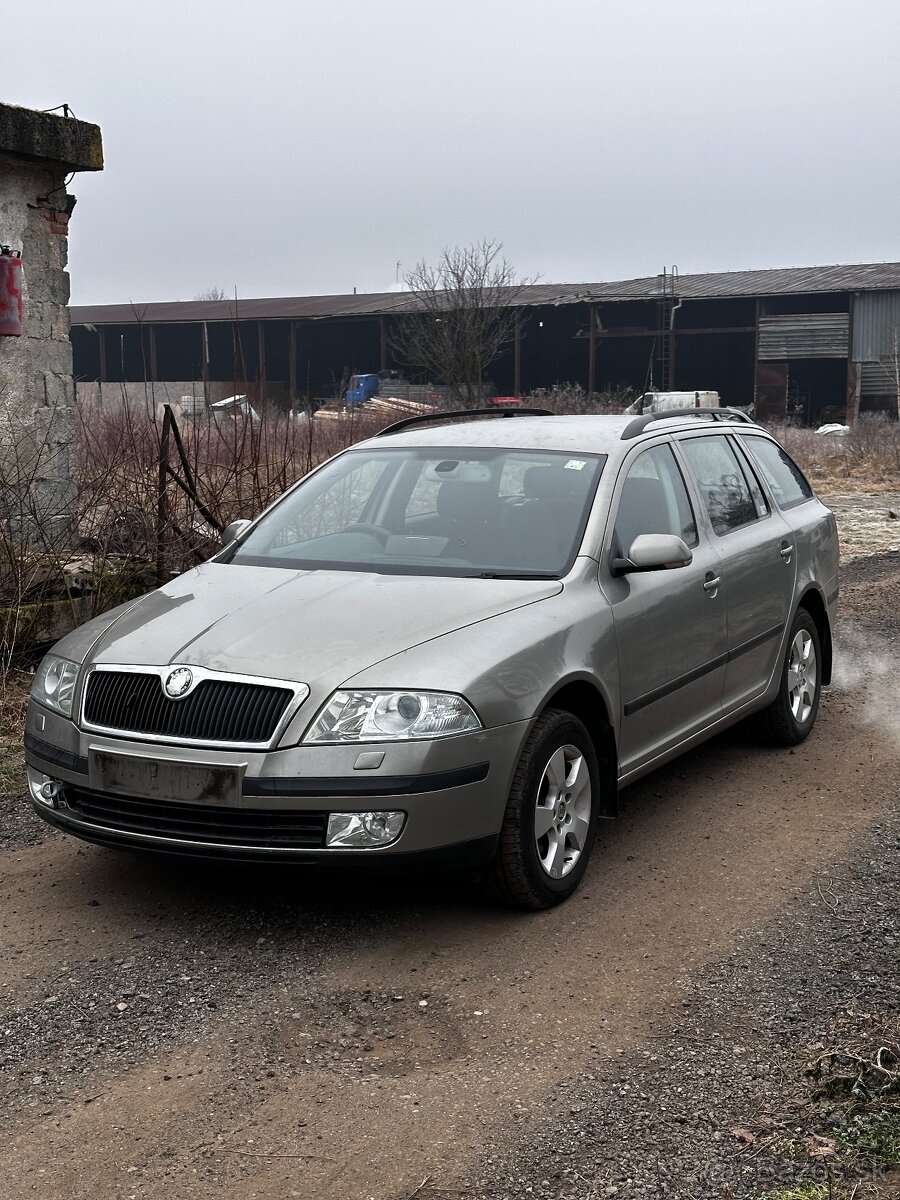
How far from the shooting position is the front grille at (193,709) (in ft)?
13.8

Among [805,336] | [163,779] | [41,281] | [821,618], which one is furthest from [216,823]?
[805,336]

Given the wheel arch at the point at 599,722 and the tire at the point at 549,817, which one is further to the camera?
the wheel arch at the point at 599,722

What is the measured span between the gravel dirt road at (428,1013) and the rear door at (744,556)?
0.80 meters

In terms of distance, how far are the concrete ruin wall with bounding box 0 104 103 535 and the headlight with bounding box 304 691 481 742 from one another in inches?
225

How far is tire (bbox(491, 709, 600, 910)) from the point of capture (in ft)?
14.5

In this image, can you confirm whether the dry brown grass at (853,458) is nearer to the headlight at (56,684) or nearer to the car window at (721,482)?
the car window at (721,482)

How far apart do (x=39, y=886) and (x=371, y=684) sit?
171 centimetres

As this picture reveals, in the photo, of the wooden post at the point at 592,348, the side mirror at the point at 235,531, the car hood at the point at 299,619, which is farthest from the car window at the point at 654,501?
the wooden post at the point at 592,348

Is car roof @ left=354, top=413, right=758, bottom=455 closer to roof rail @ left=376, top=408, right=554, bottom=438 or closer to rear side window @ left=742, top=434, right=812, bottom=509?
roof rail @ left=376, top=408, right=554, bottom=438

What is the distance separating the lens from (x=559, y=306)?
40.5 m

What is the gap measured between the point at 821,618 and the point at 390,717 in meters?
3.72

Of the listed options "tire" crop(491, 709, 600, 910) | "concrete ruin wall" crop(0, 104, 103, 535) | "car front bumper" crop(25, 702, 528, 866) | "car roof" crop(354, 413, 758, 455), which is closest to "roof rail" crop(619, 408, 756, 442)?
"car roof" crop(354, 413, 758, 455)

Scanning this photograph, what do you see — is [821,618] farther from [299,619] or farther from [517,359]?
[517,359]

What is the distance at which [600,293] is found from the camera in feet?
132
